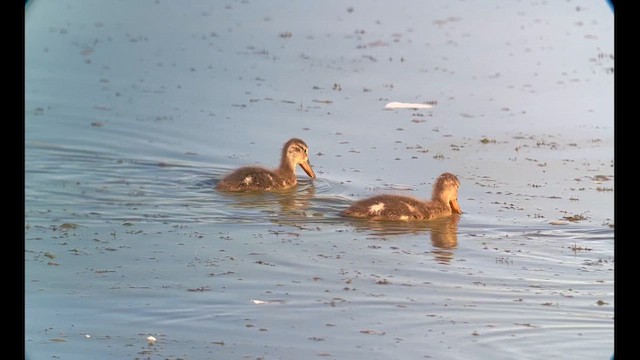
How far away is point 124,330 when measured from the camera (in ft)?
24.1

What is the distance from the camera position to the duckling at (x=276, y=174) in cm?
1095

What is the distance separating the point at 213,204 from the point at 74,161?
197 cm

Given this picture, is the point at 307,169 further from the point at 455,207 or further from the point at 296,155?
the point at 455,207

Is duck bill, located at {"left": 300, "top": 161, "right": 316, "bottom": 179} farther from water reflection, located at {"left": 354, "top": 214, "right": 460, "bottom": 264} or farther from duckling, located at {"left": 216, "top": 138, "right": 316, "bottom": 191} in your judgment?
water reflection, located at {"left": 354, "top": 214, "right": 460, "bottom": 264}

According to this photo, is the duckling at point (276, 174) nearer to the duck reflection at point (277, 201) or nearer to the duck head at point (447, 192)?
the duck reflection at point (277, 201)

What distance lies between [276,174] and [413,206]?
1.52 meters

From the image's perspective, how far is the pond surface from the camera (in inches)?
298

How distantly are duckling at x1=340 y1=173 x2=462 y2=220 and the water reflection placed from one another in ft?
0.20

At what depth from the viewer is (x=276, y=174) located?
451 inches

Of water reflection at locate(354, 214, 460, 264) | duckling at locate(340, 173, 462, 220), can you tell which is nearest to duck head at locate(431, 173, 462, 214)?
duckling at locate(340, 173, 462, 220)
